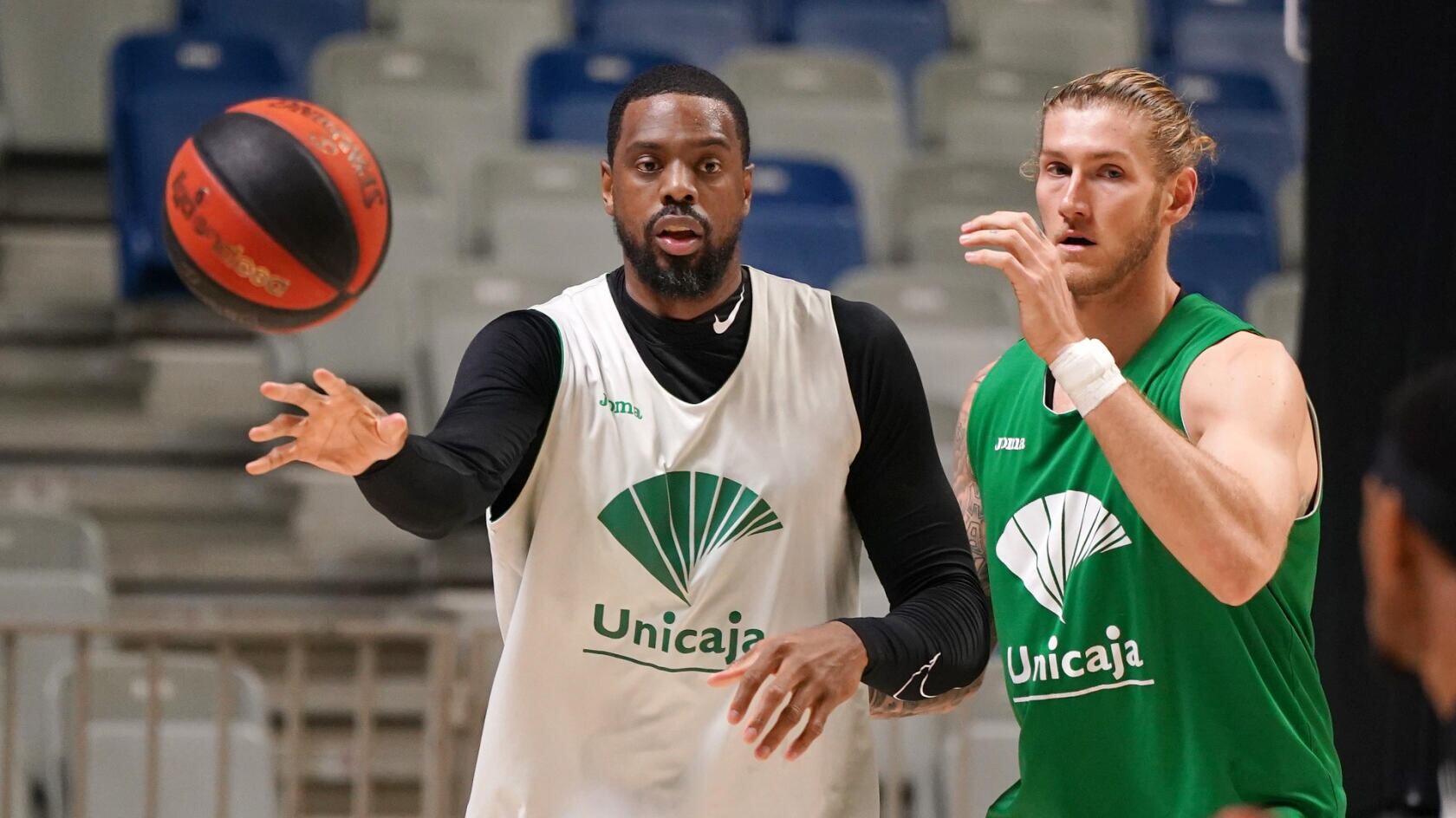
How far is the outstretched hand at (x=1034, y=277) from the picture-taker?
2426 millimetres

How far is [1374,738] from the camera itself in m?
4.37

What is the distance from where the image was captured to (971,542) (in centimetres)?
299

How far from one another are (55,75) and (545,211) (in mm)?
2462

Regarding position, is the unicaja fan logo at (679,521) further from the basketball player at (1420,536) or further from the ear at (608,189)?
the basketball player at (1420,536)

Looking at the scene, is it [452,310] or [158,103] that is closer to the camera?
[452,310]

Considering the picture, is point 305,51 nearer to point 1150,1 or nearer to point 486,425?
point 1150,1

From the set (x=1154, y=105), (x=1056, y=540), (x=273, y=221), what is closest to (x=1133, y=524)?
(x=1056, y=540)

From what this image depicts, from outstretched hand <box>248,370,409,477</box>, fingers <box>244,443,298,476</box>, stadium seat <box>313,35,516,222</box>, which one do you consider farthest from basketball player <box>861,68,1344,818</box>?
stadium seat <box>313,35,516,222</box>

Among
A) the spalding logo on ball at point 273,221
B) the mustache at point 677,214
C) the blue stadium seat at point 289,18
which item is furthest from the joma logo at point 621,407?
the blue stadium seat at point 289,18

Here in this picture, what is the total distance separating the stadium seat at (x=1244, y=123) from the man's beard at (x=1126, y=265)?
200 inches

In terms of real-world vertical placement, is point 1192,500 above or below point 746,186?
below

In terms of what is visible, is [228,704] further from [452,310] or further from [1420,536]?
[1420,536]

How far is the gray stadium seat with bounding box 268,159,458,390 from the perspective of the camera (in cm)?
625

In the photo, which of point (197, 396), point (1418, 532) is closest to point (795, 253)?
point (197, 396)
